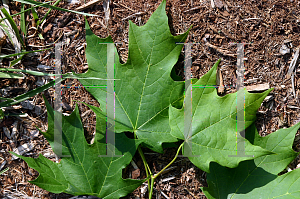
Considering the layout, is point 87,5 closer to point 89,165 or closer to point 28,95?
point 28,95

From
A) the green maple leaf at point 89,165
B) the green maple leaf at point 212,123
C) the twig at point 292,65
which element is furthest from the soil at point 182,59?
the green maple leaf at point 212,123

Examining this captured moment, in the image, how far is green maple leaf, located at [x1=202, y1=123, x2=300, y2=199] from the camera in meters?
1.41

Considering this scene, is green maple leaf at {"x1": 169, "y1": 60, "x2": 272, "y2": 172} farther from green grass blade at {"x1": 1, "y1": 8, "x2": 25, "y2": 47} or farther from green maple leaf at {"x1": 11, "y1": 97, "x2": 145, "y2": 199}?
green grass blade at {"x1": 1, "y1": 8, "x2": 25, "y2": 47}

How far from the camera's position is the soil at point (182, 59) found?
154 centimetres

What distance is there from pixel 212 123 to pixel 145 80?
44 cm

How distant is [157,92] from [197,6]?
2.04ft

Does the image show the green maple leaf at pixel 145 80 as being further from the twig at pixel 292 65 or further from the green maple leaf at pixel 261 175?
the twig at pixel 292 65

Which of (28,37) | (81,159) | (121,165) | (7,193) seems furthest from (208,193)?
(28,37)

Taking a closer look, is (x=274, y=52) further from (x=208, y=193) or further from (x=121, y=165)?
(x=121, y=165)

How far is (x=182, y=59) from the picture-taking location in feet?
5.14

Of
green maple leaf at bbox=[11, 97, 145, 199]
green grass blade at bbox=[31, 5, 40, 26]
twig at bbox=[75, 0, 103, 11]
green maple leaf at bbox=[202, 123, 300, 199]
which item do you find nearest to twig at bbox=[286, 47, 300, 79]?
green maple leaf at bbox=[202, 123, 300, 199]

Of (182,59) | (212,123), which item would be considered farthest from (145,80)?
(212,123)

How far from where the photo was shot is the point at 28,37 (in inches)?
64.6

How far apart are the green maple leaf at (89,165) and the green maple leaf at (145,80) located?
121mm
